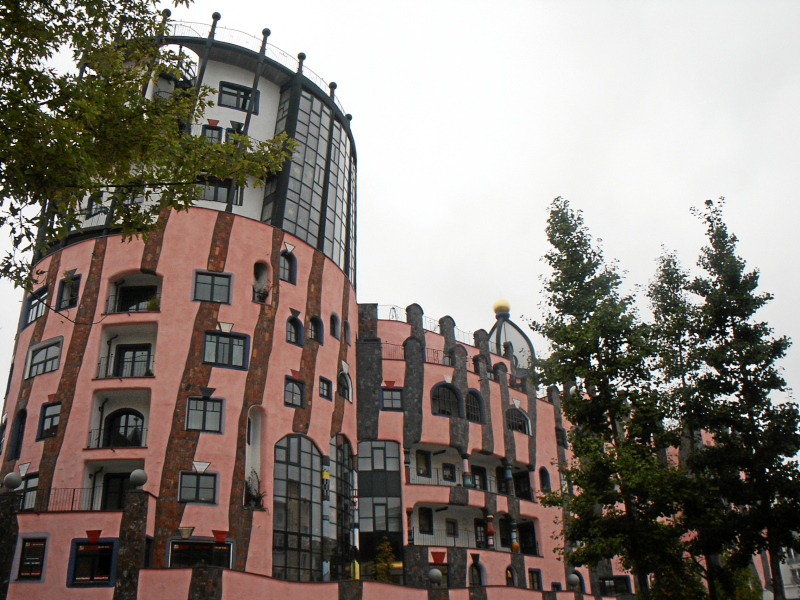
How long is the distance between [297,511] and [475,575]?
9242 millimetres

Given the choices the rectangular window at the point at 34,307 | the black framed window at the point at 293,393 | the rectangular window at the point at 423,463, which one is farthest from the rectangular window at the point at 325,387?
the rectangular window at the point at 34,307

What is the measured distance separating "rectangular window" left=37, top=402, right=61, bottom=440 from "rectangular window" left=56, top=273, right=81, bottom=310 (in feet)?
12.3

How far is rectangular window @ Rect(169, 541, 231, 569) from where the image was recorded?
2266 cm

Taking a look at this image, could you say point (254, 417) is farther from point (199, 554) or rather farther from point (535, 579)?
point (535, 579)

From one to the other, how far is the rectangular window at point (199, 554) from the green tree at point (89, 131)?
14521 millimetres

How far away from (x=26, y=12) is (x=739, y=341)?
20.5m

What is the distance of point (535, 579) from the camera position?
3353 cm

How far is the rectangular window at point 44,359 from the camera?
26.1 metres

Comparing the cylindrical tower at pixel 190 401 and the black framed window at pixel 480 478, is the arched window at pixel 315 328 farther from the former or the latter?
the black framed window at pixel 480 478

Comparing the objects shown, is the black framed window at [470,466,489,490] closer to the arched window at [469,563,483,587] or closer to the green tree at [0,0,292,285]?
the arched window at [469,563,483,587]

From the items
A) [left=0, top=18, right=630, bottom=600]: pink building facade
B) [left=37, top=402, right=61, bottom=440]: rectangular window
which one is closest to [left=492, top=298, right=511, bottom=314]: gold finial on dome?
[left=0, top=18, right=630, bottom=600]: pink building facade

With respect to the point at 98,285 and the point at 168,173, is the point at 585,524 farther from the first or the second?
the point at 98,285

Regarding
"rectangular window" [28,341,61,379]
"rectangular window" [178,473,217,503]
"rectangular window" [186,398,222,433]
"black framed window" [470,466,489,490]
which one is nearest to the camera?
"rectangular window" [178,473,217,503]

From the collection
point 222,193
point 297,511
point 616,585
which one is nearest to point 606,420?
point 297,511
